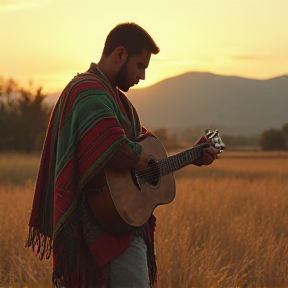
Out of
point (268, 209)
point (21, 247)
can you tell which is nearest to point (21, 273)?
point (21, 247)

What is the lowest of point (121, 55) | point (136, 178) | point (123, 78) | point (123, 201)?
point (123, 201)

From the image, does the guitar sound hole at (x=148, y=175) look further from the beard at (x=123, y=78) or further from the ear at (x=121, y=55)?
the ear at (x=121, y=55)

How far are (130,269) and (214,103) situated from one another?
416 ft

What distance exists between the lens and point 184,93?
143750 mm

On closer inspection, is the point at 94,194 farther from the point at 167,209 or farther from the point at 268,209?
the point at 268,209

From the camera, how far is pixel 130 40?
347 centimetres

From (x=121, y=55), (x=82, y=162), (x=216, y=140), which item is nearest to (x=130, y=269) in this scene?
(x=82, y=162)

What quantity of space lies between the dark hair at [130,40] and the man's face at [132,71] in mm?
Result: 31

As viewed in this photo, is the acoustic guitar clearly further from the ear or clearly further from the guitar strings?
the ear

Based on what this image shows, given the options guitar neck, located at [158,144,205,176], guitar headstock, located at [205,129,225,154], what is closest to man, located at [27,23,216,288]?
guitar neck, located at [158,144,205,176]

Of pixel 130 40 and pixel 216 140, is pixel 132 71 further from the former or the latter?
pixel 216 140

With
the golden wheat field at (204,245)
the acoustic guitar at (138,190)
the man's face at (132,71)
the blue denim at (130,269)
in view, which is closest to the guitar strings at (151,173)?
the acoustic guitar at (138,190)

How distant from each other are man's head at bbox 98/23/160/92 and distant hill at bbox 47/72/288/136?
92.4 m

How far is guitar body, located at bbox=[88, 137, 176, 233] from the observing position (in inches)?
133
